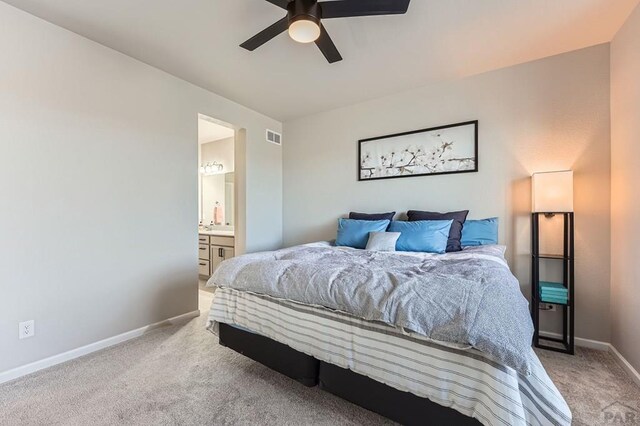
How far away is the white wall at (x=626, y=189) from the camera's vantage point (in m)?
1.96

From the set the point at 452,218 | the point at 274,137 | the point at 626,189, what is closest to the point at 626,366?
the point at 626,189

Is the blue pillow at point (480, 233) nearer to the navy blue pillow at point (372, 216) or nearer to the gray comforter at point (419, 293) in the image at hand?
the gray comforter at point (419, 293)

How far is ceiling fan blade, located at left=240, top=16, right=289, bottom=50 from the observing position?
180 centimetres

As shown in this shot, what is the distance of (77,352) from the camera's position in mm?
2236

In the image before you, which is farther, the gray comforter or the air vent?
the air vent

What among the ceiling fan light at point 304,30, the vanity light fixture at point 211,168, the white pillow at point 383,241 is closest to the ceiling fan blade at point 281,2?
the ceiling fan light at point 304,30

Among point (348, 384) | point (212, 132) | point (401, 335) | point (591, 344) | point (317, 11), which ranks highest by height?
point (212, 132)

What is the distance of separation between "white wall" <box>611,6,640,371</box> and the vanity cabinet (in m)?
4.07

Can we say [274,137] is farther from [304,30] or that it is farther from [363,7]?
[363,7]

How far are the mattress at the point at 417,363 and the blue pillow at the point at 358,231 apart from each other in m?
1.44

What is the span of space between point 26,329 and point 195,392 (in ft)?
4.49

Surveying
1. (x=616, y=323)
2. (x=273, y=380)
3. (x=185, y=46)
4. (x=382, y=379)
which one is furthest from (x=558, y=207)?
(x=185, y=46)

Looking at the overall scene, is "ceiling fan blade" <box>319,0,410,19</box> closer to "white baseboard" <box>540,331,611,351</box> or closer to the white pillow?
the white pillow

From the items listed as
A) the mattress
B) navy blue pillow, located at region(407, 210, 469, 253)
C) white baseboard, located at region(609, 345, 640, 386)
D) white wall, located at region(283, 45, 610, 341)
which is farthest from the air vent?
white baseboard, located at region(609, 345, 640, 386)
